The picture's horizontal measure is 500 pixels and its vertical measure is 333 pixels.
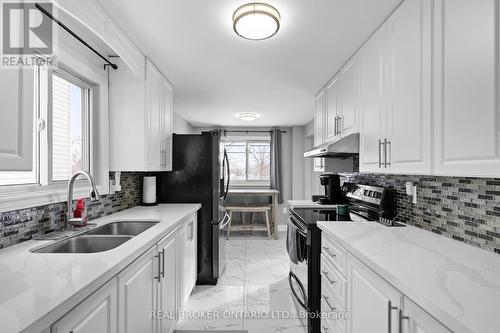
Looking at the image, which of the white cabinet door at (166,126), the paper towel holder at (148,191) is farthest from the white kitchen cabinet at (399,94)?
the paper towel holder at (148,191)

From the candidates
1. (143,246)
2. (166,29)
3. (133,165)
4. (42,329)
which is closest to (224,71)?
(166,29)

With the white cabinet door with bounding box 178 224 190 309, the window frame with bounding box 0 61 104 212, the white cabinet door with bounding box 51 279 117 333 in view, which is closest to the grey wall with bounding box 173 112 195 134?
the window frame with bounding box 0 61 104 212

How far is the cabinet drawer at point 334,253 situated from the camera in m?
1.54

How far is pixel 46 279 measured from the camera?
958mm

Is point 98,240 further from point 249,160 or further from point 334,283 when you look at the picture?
point 249,160

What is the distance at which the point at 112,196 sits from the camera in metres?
2.40

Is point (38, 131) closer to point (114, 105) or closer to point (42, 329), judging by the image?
point (114, 105)

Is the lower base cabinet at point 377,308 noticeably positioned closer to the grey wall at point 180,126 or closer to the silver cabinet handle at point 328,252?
the silver cabinet handle at point 328,252

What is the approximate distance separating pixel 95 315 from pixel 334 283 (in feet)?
4.30

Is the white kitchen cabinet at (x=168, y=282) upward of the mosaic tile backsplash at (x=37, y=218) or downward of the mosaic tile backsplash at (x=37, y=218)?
downward

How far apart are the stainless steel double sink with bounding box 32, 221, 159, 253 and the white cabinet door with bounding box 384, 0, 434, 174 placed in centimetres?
166

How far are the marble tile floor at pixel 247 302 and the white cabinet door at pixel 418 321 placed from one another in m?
1.47

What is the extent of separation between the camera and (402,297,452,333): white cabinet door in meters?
0.81

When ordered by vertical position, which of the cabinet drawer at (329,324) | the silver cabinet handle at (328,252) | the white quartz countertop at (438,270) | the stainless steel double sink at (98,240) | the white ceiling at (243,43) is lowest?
the cabinet drawer at (329,324)
